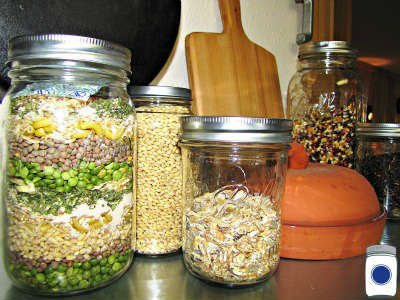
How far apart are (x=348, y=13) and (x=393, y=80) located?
14.4ft

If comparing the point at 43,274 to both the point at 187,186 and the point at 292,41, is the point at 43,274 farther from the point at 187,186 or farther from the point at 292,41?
the point at 292,41

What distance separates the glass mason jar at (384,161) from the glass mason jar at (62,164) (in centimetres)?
66

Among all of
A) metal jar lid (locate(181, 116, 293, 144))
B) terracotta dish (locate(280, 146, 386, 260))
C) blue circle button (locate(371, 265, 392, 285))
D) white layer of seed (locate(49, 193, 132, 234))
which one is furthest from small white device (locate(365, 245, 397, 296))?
white layer of seed (locate(49, 193, 132, 234))

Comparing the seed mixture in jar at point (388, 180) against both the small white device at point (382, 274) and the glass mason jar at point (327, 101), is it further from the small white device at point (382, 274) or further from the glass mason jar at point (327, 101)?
the small white device at point (382, 274)

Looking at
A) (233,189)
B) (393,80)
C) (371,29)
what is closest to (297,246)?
(233,189)

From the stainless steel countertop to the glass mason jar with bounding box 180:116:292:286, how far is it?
2 cm

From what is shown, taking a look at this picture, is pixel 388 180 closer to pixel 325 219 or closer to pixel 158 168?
pixel 325 219

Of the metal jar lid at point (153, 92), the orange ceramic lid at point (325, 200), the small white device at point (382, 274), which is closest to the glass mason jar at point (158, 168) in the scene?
the metal jar lid at point (153, 92)

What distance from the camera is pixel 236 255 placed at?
0.52 meters

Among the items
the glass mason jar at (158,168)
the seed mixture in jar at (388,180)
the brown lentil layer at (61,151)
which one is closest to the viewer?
the brown lentil layer at (61,151)

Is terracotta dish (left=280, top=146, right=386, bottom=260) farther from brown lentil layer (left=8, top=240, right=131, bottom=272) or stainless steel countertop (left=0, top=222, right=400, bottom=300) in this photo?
brown lentil layer (left=8, top=240, right=131, bottom=272)

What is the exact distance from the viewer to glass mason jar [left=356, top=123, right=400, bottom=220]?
88cm

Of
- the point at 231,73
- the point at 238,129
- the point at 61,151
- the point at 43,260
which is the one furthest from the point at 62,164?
the point at 231,73

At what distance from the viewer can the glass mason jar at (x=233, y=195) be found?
52 cm
